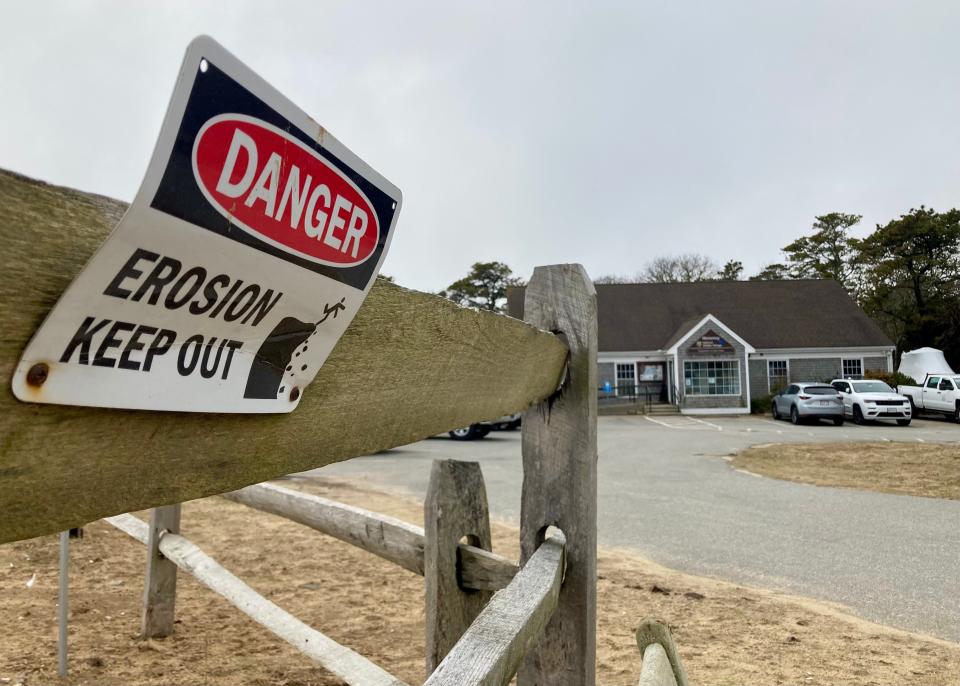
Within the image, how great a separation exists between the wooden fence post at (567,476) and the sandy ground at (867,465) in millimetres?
9456

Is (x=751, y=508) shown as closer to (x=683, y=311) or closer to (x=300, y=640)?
(x=300, y=640)

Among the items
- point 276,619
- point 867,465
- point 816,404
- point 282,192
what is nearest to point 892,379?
point 816,404

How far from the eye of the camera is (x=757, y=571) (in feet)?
18.4

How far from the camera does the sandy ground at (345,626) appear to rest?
345cm

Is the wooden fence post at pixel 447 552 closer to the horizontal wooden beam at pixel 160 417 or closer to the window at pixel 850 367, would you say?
the horizontal wooden beam at pixel 160 417

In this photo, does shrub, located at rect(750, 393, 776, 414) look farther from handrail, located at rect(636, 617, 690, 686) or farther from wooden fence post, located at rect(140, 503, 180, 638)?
handrail, located at rect(636, 617, 690, 686)

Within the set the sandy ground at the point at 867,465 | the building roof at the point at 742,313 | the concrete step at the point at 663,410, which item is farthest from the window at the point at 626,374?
the sandy ground at the point at 867,465

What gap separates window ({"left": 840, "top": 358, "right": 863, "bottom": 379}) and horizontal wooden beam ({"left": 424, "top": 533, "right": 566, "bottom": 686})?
3233 cm

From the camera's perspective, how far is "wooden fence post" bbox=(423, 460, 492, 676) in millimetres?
1939

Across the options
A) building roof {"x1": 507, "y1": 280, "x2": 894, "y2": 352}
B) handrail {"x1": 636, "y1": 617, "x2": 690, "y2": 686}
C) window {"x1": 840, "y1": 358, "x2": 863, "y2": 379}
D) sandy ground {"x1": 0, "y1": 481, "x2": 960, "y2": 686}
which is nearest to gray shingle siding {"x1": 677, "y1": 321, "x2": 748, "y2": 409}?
building roof {"x1": 507, "y1": 280, "x2": 894, "y2": 352}

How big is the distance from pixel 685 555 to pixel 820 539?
1.68 meters

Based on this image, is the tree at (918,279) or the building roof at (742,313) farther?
the tree at (918,279)

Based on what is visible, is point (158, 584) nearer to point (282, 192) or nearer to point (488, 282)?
point (282, 192)

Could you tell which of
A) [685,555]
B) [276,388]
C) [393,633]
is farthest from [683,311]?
[276,388]
